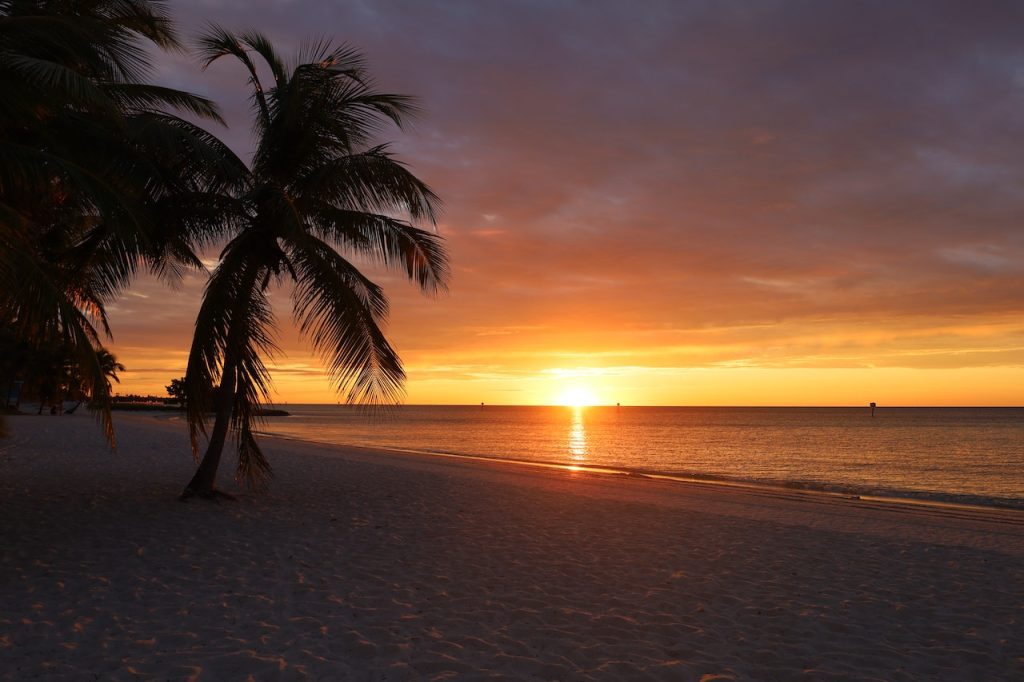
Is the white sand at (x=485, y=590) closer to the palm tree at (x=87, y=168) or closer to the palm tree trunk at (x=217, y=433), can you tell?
the palm tree trunk at (x=217, y=433)

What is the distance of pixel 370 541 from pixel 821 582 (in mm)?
6088

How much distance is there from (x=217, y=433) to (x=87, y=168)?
4994mm

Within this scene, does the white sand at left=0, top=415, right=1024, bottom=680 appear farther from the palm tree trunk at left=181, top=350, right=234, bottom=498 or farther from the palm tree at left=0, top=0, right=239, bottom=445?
the palm tree at left=0, top=0, right=239, bottom=445

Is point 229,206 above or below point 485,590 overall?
Result: above

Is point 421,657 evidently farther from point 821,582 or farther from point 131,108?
point 131,108

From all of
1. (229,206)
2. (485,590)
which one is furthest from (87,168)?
(485,590)

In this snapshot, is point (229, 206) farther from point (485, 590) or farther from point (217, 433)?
point (485, 590)

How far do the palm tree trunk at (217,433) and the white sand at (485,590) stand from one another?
0.48m

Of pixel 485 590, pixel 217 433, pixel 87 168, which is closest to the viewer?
pixel 485 590

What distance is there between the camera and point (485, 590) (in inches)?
294

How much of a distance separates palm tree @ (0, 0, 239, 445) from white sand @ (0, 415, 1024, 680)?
2359 mm

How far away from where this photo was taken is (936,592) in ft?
25.8

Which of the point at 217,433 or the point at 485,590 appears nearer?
the point at 485,590

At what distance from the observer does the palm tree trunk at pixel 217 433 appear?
474 inches
